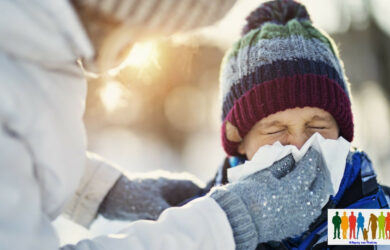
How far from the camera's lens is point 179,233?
1.08m

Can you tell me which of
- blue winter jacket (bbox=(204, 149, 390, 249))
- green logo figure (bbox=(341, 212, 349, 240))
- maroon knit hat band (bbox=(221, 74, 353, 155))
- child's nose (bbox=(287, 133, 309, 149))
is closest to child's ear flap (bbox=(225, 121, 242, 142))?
maroon knit hat band (bbox=(221, 74, 353, 155))

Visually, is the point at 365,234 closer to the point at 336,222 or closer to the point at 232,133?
the point at 336,222

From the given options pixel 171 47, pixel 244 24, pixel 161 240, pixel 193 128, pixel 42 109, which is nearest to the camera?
pixel 42 109

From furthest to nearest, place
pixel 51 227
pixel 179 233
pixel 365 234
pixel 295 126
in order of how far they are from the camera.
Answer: pixel 295 126
pixel 365 234
pixel 179 233
pixel 51 227

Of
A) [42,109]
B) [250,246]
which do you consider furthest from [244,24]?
[42,109]

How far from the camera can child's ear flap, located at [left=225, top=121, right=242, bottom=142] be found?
206 cm

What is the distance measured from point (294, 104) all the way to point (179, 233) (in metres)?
0.93

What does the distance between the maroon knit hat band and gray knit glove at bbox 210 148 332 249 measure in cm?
38

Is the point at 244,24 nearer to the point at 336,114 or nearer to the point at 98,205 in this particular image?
the point at 336,114

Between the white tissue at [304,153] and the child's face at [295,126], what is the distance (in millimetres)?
97

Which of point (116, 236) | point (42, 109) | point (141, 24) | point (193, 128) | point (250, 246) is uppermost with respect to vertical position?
point (141, 24)

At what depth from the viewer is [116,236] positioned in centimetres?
107

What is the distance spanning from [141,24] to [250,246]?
643 mm

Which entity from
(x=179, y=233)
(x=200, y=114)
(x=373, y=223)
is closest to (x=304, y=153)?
(x=373, y=223)
